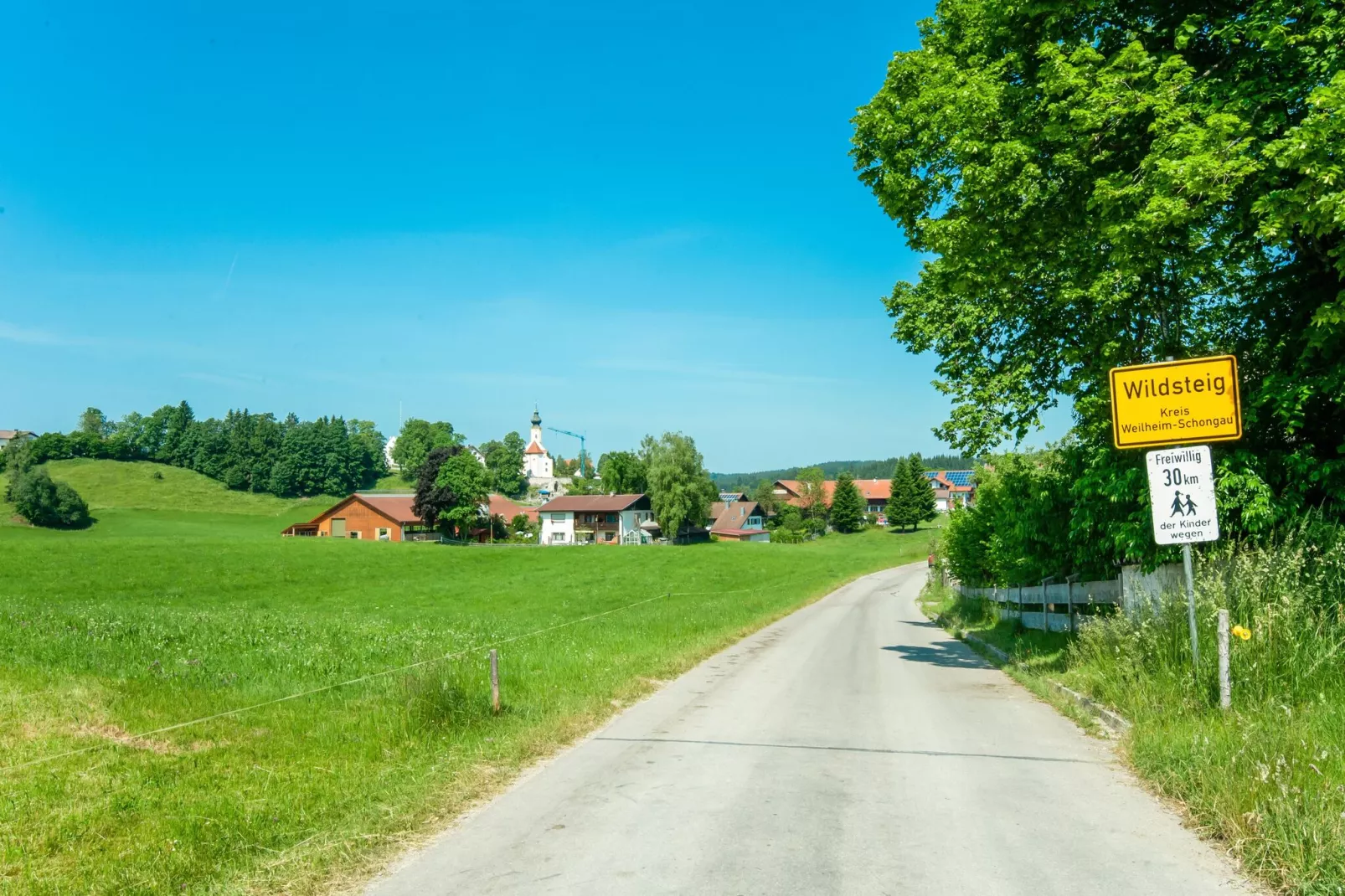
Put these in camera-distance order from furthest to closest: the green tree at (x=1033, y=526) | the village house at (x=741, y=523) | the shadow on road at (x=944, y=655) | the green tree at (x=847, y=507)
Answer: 1. the village house at (x=741, y=523)
2. the green tree at (x=847, y=507)
3. the shadow on road at (x=944, y=655)
4. the green tree at (x=1033, y=526)

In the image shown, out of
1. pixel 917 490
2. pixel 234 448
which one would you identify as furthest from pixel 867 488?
pixel 234 448

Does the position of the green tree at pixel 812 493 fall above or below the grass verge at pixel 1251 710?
above

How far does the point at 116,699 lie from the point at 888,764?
880 cm

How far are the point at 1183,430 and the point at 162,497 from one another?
136238mm

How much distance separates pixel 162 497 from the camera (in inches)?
4798

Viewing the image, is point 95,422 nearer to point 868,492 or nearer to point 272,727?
point 868,492

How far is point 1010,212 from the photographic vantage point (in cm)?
1217

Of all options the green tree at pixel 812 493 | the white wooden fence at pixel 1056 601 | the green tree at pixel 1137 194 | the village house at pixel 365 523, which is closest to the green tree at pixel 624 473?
the green tree at pixel 812 493

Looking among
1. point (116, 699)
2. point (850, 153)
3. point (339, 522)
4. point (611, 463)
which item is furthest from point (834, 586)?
point (611, 463)

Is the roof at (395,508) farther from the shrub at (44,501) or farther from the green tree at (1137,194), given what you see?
the green tree at (1137,194)

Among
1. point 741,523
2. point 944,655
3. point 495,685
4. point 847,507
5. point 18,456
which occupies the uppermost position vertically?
point 18,456

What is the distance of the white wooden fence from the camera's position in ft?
50.4

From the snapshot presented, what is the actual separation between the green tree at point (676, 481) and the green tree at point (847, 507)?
99.1 ft

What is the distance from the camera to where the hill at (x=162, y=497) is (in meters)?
107
